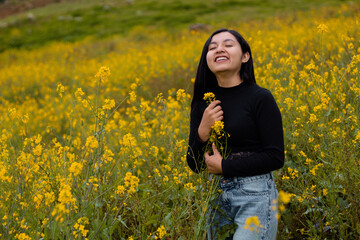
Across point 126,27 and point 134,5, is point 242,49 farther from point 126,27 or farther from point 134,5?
point 134,5

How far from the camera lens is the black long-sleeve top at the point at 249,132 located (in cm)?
189

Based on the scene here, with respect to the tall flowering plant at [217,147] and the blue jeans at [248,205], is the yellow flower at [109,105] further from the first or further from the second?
the blue jeans at [248,205]

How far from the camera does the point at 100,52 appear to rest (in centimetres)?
1277

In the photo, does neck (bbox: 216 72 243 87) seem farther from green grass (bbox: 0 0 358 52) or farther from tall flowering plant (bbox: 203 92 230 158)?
green grass (bbox: 0 0 358 52)

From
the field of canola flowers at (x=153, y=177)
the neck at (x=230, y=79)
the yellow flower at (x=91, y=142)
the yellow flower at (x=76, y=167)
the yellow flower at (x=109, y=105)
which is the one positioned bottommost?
the field of canola flowers at (x=153, y=177)

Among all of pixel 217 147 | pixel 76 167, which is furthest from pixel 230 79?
pixel 76 167

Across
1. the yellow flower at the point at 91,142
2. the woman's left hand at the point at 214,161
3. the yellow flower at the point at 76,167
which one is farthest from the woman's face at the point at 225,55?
the yellow flower at the point at 76,167

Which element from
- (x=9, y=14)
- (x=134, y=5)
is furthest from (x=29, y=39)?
(x=9, y=14)

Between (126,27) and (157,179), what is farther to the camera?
(126,27)

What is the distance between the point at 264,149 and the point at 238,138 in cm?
17

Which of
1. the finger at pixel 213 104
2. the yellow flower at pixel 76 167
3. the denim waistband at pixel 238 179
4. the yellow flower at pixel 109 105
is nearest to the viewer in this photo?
the yellow flower at pixel 76 167

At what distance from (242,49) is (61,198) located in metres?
1.34

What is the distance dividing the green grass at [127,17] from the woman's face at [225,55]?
13932 mm

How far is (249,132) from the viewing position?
1986mm
